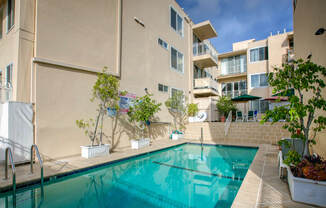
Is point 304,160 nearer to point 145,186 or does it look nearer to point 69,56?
point 145,186

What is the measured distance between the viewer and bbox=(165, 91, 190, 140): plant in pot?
41.6 feet

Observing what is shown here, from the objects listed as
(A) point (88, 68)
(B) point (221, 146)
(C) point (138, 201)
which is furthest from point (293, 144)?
(A) point (88, 68)

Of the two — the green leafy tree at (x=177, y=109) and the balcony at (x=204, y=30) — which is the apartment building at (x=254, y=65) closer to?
the balcony at (x=204, y=30)

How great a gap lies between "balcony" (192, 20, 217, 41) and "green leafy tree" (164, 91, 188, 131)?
7356mm

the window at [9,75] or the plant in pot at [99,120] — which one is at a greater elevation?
the window at [9,75]

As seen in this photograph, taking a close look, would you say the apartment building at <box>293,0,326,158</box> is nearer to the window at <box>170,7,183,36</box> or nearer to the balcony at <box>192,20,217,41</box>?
the window at <box>170,7,183,36</box>

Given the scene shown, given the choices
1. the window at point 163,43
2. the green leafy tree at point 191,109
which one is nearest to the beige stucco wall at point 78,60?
the window at point 163,43

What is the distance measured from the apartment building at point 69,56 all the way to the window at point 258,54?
43.9 feet

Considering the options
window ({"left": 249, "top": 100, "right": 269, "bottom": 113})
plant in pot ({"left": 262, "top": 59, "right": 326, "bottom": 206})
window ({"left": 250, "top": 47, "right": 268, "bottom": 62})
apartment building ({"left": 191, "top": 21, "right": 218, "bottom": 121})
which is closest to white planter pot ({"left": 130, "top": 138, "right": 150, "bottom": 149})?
plant in pot ({"left": 262, "top": 59, "right": 326, "bottom": 206})

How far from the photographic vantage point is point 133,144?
29.9 feet

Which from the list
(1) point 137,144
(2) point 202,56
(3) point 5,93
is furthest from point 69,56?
(2) point 202,56

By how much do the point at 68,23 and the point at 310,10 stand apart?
847 cm

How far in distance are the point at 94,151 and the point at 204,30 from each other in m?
15.4

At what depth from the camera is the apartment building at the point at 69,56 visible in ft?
19.6
